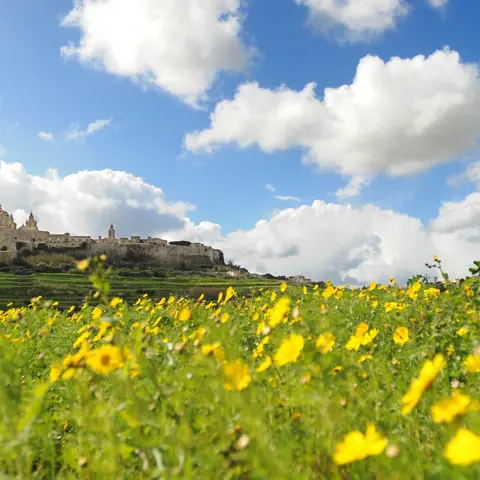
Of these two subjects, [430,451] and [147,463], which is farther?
[430,451]

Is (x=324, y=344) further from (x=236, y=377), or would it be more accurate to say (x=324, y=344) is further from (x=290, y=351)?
(x=236, y=377)

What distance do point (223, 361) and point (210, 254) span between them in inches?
3418

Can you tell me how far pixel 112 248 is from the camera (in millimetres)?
80250

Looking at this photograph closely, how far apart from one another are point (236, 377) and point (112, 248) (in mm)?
81403

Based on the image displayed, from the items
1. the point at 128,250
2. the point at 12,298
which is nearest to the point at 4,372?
the point at 12,298

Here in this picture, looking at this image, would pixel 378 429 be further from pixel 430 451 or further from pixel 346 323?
pixel 346 323

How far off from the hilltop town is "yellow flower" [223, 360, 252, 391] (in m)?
75.3

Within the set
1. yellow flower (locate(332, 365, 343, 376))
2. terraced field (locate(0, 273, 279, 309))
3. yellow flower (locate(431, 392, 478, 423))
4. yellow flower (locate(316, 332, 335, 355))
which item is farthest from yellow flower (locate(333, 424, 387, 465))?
terraced field (locate(0, 273, 279, 309))

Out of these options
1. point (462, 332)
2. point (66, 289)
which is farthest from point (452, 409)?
point (66, 289)

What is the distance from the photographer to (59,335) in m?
6.14

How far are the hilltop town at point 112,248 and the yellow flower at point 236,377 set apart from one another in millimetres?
75257

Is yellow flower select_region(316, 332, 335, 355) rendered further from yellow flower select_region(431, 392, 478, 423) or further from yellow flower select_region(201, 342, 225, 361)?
yellow flower select_region(431, 392, 478, 423)

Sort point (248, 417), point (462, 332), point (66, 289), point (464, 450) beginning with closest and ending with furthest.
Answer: point (464, 450), point (248, 417), point (462, 332), point (66, 289)

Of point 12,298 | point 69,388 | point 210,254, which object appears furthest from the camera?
point 210,254
